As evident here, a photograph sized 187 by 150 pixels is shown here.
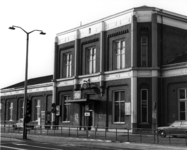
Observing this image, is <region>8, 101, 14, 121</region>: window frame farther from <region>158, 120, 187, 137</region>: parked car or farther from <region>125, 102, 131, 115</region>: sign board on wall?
<region>158, 120, 187, 137</region>: parked car

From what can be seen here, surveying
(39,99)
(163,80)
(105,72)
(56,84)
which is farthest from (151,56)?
(39,99)

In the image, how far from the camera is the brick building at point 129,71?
3416 centimetres

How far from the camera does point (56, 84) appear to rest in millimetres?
45531

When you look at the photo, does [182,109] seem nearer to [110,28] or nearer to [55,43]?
[110,28]

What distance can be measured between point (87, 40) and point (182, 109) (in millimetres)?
13808

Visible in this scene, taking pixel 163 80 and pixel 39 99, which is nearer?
pixel 163 80

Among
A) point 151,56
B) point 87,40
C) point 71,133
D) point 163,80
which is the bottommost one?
point 71,133

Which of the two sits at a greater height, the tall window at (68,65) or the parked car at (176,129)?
the tall window at (68,65)

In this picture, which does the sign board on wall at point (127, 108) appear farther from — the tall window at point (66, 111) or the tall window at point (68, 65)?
the tall window at point (68, 65)

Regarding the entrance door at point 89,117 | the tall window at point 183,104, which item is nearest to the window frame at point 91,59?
the entrance door at point 89,117

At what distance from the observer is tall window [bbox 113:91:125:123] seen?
3653 centimetres

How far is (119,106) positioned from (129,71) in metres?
3.99

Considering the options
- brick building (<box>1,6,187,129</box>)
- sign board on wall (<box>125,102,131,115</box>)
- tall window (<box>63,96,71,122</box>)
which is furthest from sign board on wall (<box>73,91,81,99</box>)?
sign board on wall (<box>125,102,131,115</box>)

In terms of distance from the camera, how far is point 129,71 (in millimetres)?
35406
